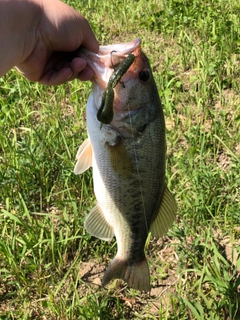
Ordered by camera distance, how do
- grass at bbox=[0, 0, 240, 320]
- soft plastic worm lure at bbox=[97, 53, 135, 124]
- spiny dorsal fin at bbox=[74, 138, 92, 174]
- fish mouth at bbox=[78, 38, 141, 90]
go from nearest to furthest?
soft plastic worm lure at bbox=[97, 53, 135, 124] < fish mouth at bbox=[78, 38, 141, 90] < spiny dorsal fin at bbox=[74, 138, 92, 174] < grass at bbox=[0, 0, 240, 320]

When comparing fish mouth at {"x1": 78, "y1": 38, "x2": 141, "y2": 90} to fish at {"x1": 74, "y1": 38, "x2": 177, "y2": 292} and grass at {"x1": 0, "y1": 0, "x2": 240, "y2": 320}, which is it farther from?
grass at {"x1": 0, "y1": 0, "x2": 240, "y2": 320}

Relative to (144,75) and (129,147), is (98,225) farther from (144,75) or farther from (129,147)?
(144,75)

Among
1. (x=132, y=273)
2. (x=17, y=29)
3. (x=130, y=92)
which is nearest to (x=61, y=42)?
(x=17, y=29)

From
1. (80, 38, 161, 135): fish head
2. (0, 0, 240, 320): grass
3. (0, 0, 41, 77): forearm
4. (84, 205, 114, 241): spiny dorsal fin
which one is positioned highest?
(0, 0, 41, 77): forearm

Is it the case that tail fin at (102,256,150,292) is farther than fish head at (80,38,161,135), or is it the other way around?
tail fin at (102,256,150,292)

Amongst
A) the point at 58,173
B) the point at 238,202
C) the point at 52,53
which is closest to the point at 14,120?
the point at 58,173

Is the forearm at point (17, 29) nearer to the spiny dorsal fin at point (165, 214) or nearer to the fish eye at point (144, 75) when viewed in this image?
the fish eye at point (144, 75)

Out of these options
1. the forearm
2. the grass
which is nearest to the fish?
the forearm

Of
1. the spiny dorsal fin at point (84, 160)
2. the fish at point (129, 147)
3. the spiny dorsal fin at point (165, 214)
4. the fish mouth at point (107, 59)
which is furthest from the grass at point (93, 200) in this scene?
the fish mouth at point (107, 59)
